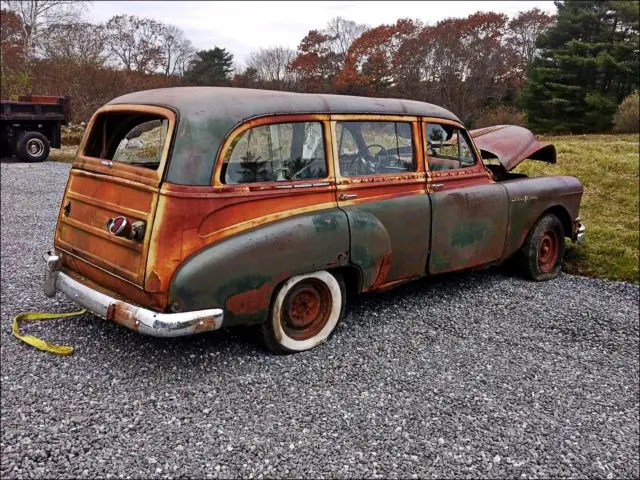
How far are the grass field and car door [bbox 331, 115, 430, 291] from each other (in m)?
2.77

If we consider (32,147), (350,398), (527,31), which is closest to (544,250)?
(350,398)

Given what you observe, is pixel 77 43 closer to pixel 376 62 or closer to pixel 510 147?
pixel 376 62

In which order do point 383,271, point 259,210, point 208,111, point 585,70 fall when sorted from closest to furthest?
point 208,111, point 259,210, point 383,271, point 585,70

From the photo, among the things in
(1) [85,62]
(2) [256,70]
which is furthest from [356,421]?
(2) [256,70]

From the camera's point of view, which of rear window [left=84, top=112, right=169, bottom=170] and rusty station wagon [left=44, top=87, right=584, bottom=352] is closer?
rusty station wagon [left=44, top=87, right=584, bottom=352]

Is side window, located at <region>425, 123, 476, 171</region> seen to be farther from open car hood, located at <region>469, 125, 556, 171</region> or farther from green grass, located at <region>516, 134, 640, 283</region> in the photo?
green grass, located at <region>516, 134, 640, 283</region>

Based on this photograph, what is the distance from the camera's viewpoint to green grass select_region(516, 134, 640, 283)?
20.3 ft

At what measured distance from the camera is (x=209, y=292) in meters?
3.32

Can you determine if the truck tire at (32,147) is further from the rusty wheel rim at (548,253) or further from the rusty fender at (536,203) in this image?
the rusty wheel rim at (548,253)

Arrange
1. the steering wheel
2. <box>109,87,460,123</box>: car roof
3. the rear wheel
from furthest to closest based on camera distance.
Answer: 1. the rear wheel
2. the steering wheel
3. <box>109,87,460,123</box>: car roof

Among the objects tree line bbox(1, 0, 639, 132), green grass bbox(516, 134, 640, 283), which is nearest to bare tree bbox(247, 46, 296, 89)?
tree line bbox(1, 0, 639, 132)

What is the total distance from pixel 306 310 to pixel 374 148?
1.36 meters

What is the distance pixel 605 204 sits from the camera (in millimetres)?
8445

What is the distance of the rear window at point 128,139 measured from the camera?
3.79m
